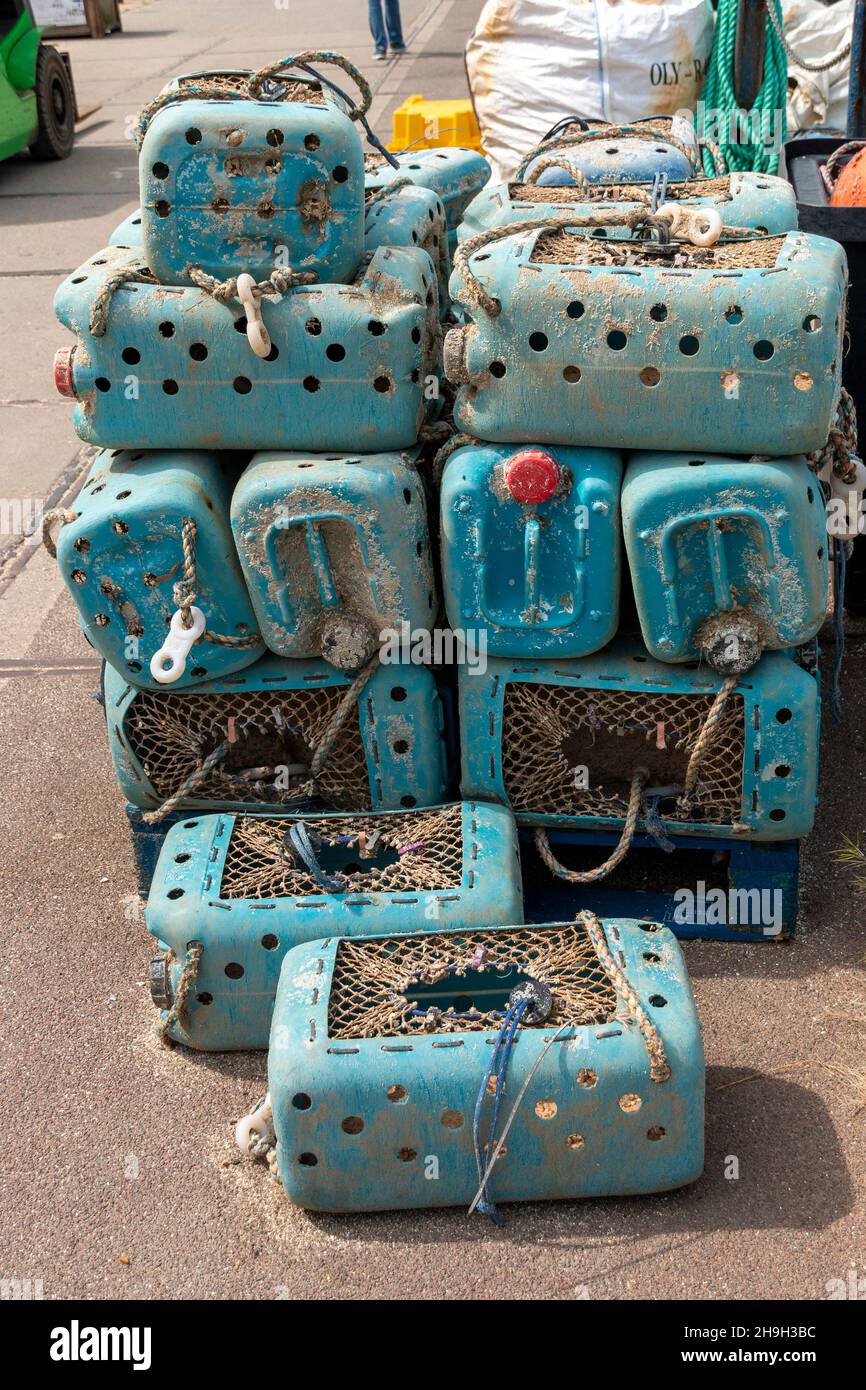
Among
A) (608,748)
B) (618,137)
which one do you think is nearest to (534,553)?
(608,748)

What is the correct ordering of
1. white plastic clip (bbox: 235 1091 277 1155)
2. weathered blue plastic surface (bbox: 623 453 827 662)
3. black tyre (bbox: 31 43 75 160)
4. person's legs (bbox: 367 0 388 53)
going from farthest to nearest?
1. person's legs (bbox: 367 0 388 53)
2. black tyre (bbox: 31 43 75 160)
3. weathered blue plastic surface (bbox: 623 453 827 662)
4. white plastic clip (bbox: 235 1091 277 1155)

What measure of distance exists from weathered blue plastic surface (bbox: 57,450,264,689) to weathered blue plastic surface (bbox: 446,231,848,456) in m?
0.63

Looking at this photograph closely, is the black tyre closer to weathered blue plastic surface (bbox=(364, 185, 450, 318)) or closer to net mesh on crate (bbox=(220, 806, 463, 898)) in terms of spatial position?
weathered blue plastic surface (bbox=(364, 185, 450, 318))

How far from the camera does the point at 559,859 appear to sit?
3.71 metres

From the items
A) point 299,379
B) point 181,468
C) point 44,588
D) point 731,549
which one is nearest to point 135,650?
point 181,468

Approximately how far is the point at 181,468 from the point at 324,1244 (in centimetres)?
166

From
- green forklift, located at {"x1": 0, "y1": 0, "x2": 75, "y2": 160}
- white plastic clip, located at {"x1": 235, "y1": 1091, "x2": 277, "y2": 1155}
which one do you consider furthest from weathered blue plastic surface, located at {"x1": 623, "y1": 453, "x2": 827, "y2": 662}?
green forklift, located at {"x1": 0, "y1": 0, "x2": 75, "y2": 160}

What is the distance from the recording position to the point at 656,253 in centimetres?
326

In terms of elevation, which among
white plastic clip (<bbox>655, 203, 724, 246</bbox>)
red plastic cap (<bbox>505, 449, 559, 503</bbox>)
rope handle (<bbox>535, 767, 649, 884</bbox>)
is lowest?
rope handle (<bbox>535, 767, 649, 884</bbox>)

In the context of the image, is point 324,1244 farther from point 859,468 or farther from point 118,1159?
point 859,468

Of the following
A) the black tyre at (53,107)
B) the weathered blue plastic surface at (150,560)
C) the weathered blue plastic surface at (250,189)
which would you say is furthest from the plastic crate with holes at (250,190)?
the black tyre at (53,107)

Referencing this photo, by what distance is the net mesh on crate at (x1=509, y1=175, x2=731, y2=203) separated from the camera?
371 cm

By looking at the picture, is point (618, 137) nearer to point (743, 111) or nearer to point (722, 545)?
point (722, 545)

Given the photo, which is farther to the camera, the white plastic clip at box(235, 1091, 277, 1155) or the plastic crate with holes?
the plastic crate with holes
